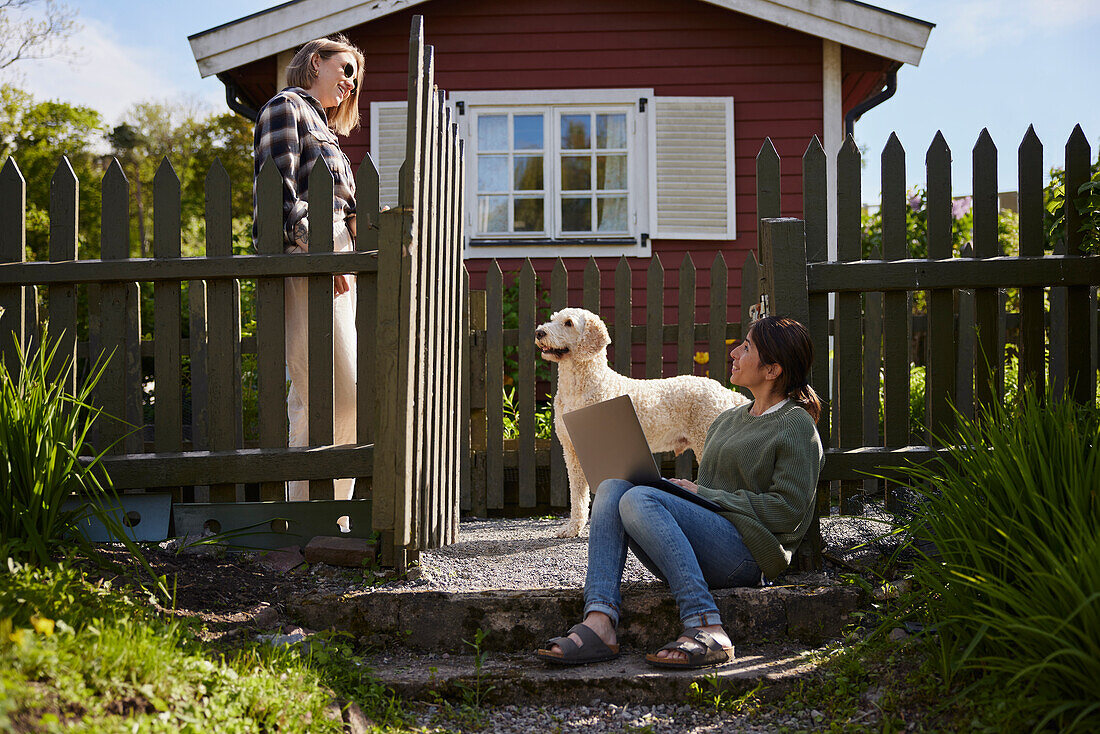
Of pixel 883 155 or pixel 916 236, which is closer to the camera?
pixel 883 155

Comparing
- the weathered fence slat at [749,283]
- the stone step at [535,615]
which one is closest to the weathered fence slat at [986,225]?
the stone step at [535,615]

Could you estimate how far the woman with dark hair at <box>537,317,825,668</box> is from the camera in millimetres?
2990

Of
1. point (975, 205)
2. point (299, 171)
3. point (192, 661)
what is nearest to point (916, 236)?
point (975, 205)

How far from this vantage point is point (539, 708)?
112 inches

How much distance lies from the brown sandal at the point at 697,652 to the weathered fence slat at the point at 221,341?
2161mm

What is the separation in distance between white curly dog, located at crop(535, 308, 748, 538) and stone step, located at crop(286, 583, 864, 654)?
151 centimetres

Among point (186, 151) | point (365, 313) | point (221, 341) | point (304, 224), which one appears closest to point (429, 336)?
point (365, 313)

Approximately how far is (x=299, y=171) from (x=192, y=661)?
250 centimetres

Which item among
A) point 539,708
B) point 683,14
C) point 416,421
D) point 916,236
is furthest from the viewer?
point 916,236

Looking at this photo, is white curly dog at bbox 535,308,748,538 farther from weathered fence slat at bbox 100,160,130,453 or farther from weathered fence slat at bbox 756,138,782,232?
weathered fence slat at bbox 100,160,130,453

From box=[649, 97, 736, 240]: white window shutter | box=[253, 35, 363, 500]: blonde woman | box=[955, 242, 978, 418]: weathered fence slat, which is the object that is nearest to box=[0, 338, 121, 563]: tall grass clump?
box=[253, 35, 363, 500]: blonde woman

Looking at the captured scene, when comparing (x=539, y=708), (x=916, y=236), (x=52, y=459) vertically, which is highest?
(x=916, y=236)

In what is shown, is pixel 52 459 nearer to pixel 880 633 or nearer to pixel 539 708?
pixel 539 708

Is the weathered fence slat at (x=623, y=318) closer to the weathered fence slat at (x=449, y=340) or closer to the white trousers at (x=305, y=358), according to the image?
the weathered fence slat at (x=449, y=340)
